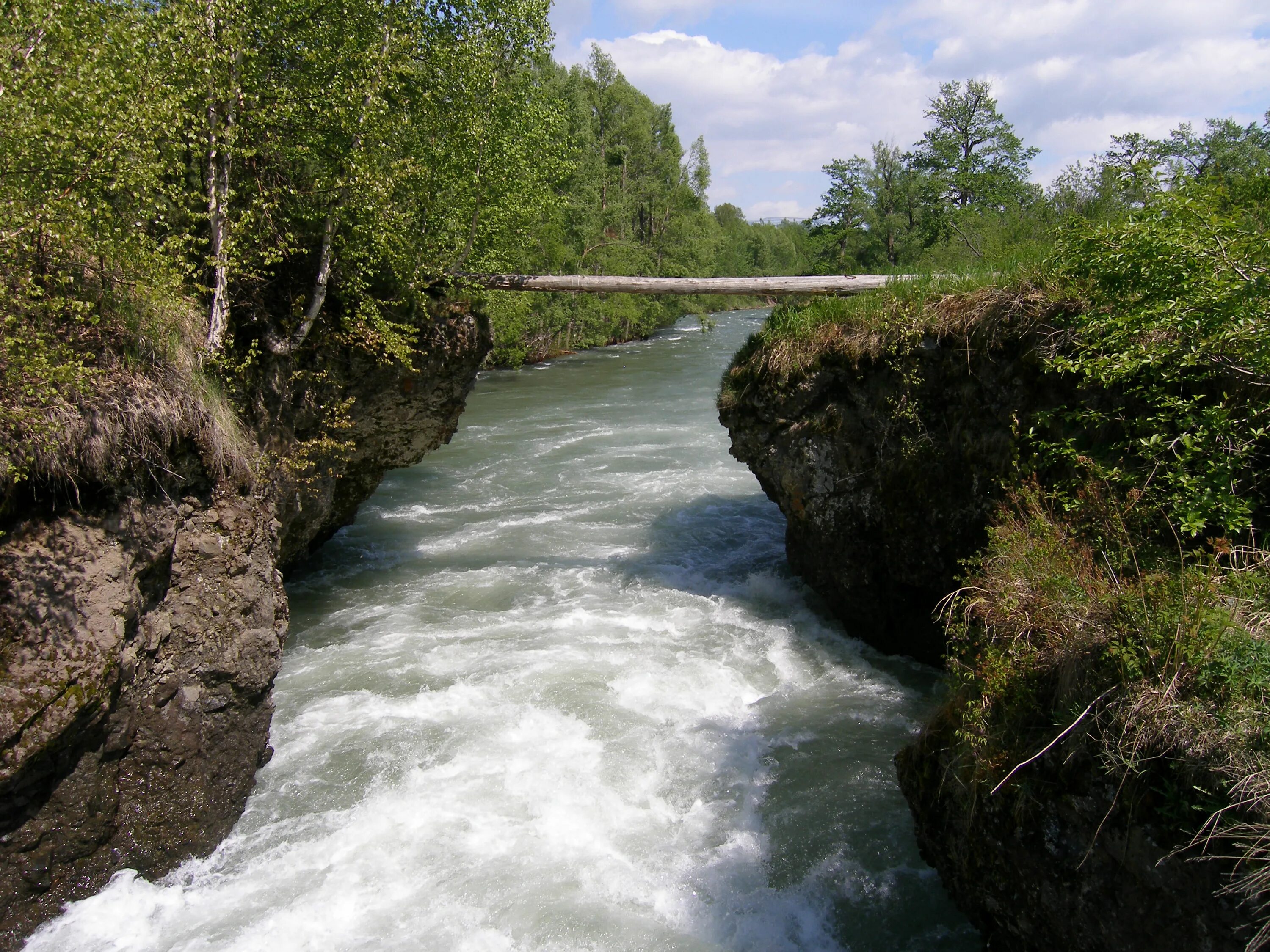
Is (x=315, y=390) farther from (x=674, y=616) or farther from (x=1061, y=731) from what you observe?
(x=1061, y=731)

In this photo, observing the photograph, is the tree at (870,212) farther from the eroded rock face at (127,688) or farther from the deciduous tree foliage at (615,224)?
the eroded rock face at (127,688)

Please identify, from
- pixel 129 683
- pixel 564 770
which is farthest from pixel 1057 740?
pixel 129 683

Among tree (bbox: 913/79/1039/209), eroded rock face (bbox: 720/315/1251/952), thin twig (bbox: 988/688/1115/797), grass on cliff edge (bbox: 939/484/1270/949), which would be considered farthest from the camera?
tree (bbox: 913/79/1039/209)

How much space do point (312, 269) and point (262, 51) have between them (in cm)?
210

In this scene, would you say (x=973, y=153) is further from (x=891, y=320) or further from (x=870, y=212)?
(x=891, y=320)

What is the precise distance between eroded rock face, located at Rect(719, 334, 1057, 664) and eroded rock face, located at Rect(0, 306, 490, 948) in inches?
216

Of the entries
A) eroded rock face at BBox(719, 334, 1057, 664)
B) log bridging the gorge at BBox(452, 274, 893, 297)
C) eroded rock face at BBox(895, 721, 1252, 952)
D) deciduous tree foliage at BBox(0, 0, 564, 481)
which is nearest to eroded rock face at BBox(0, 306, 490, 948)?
deciduous tree foliage at BBox(0, 0, 564, 481)

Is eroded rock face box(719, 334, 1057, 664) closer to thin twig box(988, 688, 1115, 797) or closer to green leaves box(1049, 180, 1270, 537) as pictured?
green leaves box(1049, 180, 1270, 537)

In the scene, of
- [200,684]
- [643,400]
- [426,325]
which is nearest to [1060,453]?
[200,684]

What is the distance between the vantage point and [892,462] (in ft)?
26.4

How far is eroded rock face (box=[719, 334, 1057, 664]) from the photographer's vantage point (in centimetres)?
714

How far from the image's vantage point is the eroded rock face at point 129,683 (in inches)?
179

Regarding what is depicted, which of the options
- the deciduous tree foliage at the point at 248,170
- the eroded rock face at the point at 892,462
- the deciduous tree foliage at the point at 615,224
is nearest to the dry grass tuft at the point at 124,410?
the deciduous tree foliage at the point at 248,170

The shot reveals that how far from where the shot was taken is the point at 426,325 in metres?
9.65
